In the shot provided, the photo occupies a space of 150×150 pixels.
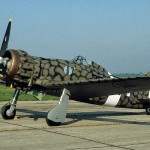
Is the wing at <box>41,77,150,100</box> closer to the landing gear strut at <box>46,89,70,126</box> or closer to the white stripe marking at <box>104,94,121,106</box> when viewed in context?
the landing gear strut at <box>46,89,70,126</box>

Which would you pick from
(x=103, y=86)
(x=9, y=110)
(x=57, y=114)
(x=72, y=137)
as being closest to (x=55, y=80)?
(x=57, y=114)

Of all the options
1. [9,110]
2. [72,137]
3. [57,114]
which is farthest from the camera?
[9,110]

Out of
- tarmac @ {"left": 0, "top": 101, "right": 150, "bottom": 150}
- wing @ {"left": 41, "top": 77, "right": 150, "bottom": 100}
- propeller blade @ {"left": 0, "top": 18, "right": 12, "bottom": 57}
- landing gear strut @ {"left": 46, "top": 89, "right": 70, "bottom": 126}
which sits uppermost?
propeller blade @ {"left": 0, "top": 18, "right": 12, "bottom": 57}

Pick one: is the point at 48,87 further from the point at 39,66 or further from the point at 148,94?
the point at 148,94

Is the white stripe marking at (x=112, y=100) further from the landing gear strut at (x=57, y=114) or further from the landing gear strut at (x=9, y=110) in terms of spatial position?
the landing gear strut at (x=9, y=110)

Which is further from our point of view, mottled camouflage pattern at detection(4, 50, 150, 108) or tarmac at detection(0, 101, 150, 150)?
mottled camouflage pattern at detection(4, 50, 150, 108)

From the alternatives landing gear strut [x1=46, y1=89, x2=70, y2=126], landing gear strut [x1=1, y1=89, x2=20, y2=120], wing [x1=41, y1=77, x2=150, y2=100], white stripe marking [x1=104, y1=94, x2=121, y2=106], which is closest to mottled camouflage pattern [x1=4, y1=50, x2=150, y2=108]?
wing [x1=41, y1=77, x2=150, y2=100]

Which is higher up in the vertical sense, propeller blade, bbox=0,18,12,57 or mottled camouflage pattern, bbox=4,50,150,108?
propeller blade, bbox=0,18,12,57

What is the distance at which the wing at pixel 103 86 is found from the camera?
1158 centimetres

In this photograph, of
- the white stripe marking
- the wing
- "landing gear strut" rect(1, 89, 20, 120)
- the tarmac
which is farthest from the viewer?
the white stripe marking

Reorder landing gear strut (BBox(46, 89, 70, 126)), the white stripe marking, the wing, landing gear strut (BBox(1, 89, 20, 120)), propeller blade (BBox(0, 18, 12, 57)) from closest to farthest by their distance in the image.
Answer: the wing, landing gear strut (BBox(46, 89, 70, 126)), propeller blade (BBox(0, 18, 12, 57)), landing gear strut (BBox(1, 89, 20, 120)), the white stripe marking

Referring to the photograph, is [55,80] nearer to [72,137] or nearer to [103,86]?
[103,86]

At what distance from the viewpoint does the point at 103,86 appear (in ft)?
41.0

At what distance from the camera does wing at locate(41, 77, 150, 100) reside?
1158cm
